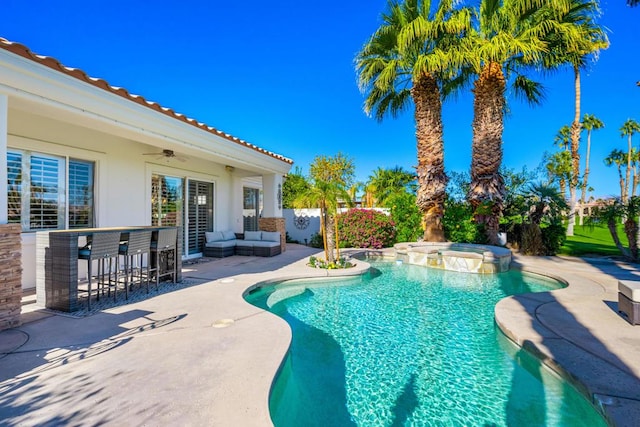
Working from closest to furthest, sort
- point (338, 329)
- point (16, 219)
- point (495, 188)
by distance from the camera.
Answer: point (338, 329) < point (16, 219) < point (495, 188)

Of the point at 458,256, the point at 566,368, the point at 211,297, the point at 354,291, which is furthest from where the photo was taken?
the point at 458,256

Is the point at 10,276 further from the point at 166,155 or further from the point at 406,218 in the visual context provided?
the point at 406,218

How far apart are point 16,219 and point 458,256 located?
13563 mm

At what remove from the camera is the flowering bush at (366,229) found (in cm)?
1623

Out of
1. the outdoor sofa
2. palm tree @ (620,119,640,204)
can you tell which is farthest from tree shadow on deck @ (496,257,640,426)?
palm tree @ (620,119,640,204)

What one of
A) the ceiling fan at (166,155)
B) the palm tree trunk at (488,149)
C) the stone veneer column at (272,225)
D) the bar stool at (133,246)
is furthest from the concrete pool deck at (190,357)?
the palm tree trunk at (488,149)

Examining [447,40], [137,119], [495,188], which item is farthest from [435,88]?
[137,119]

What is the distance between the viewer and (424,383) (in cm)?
406

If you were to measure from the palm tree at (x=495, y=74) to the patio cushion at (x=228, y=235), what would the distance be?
11.8 meters

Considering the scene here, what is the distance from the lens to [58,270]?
18.6ft

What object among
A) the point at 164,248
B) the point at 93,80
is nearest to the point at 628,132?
the point at 164,248

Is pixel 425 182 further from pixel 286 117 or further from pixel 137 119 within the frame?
pixel 286 117

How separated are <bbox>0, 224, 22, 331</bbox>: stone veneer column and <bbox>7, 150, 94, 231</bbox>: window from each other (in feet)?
10.7

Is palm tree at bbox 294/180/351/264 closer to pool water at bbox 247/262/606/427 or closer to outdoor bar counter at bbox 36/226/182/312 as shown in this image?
pool water at bbox 247/262/606/427
